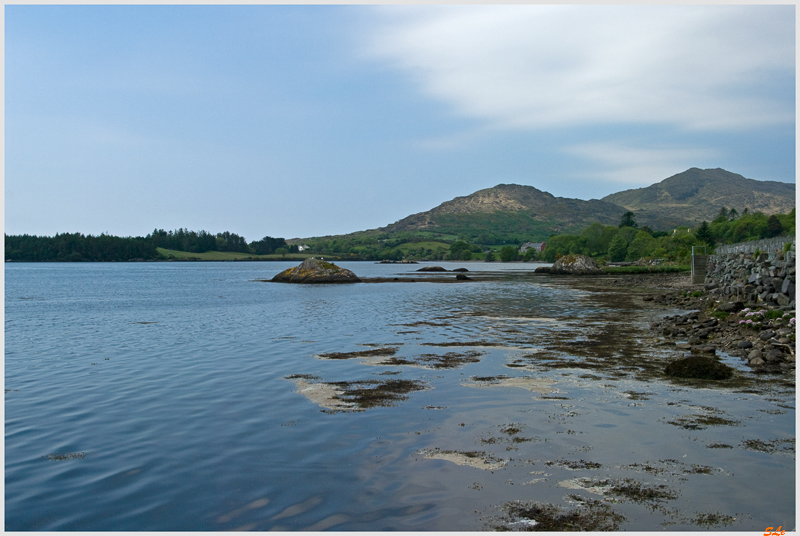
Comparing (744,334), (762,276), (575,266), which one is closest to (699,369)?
(744,334)

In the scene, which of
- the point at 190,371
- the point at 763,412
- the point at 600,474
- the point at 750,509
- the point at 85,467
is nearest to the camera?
the point at 750,509

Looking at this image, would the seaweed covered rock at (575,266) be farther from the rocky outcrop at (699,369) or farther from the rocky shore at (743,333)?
the rocky outcrop at (699,369)

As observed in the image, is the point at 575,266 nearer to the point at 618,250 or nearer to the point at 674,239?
the point at 674,239

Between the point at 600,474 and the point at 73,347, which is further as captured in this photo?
the point at 73,347

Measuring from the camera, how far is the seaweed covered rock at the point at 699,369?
14.5 m

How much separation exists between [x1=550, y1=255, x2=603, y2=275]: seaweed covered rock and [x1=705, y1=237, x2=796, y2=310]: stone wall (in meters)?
76.7

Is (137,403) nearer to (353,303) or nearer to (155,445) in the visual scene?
(155,445)

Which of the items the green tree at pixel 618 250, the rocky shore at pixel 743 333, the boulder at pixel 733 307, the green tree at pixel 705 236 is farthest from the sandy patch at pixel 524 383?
the green tree at pixel 618 250

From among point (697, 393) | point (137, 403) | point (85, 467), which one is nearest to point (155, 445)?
point (85, 467)

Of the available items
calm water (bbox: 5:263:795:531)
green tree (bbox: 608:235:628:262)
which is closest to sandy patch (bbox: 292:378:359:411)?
calm water (bbox: 5:263:795:531)

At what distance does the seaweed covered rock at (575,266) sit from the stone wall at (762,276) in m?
76.7

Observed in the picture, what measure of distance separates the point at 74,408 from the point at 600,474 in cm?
1119

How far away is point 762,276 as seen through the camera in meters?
25.8

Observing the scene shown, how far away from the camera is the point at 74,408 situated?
12477mm
